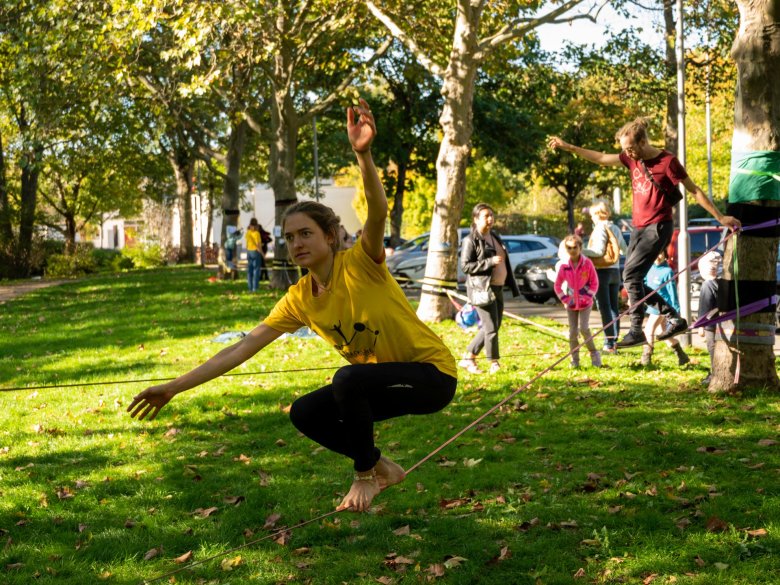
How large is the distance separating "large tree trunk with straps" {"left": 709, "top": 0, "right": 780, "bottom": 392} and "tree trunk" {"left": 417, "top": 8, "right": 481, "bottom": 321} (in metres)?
7.73

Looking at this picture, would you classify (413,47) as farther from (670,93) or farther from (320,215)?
(320,215)

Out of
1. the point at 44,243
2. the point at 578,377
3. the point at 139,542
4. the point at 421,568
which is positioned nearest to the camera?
the point at 421,568

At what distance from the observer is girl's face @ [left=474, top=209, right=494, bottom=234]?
11.0 metres

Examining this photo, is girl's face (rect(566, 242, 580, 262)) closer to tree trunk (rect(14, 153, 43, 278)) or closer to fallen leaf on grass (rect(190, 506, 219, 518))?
fallen leaf on grass (rect(190, 506, 219, 518))

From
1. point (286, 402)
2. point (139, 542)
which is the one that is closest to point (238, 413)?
point (286, 402)

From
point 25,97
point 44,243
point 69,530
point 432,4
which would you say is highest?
point 432,4

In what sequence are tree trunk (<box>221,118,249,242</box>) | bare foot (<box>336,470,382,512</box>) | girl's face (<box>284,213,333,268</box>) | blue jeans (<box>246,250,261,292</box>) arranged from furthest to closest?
tree trunk (<box>221,118,249,242</box>) < blue jeans (<box>246,250,261,292</box>) < bare foot (<box>336,470,382,512</box>) < girl's face (<box>284,213,333,268</box>)

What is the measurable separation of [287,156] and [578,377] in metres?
16.3

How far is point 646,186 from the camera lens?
8531mm

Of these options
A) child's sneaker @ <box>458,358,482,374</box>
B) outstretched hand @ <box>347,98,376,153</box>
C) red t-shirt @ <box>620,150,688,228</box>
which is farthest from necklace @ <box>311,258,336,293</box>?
child's sneaker @ <box>458,358,482,374</box>

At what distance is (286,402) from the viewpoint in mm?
10570

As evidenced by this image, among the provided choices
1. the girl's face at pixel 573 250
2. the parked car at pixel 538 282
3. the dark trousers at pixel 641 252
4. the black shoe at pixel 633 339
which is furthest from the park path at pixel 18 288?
the dark trousers at pixel 641 252

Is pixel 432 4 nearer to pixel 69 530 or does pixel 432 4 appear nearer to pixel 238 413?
pixel 238 413

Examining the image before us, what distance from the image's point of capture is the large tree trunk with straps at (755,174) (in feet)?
28.9
